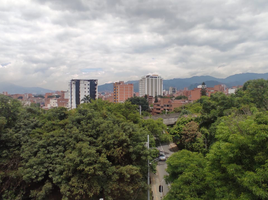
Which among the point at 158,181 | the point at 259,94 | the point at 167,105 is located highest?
the point at 259,94

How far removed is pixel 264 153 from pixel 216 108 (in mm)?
12028

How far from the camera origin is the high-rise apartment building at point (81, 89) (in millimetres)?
61031

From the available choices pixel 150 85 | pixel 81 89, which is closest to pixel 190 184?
pixel 81 89

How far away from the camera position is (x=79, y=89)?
61312mm

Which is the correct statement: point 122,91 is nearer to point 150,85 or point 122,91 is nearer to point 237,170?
point 150,85

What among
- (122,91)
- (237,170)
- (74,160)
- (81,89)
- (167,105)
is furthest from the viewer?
(122,91)

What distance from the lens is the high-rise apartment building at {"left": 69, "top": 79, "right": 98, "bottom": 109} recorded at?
61031mm

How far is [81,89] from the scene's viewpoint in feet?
200

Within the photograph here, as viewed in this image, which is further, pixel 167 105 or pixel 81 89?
pixel 81 89

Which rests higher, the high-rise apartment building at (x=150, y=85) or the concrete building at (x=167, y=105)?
the high-rise apartment building at (x=150, y=85)

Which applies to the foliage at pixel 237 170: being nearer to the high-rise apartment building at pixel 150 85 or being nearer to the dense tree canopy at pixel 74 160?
the dense tree canopy at pixel 74 160

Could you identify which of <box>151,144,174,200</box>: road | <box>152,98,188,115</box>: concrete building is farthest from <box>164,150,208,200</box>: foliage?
<box>152,98,188,115</box>: concrete building

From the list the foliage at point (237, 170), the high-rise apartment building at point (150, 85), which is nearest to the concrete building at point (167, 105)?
the foliage at point (237, 170)

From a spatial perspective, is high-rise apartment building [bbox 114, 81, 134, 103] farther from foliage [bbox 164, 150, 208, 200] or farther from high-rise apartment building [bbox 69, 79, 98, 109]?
foliage [bbox 164, 150, 208, 200]
